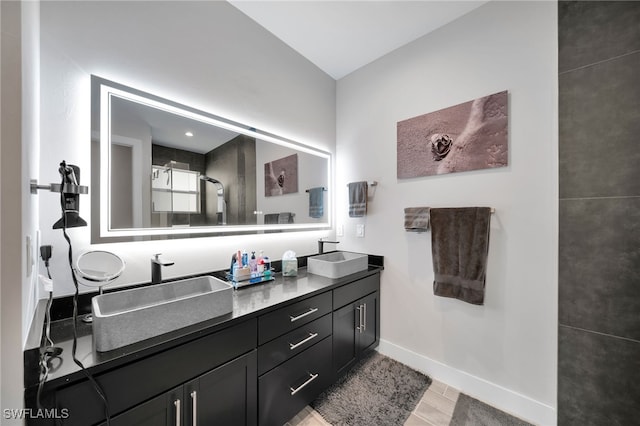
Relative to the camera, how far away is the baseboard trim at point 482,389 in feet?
4.76

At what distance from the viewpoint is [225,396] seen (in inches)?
41.4

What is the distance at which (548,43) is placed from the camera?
1.44m

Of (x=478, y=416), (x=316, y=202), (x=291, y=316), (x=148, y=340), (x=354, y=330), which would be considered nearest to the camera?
(x=148, y=340)

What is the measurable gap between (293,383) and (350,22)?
257 centimetres

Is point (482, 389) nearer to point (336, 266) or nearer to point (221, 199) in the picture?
point (336, 266)

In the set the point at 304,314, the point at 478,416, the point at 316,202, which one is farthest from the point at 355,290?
the point at 478,416

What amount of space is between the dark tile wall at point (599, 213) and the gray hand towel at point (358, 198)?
1321mm

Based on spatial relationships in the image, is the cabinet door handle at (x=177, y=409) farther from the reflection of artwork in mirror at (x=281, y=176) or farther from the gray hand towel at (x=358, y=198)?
the gray hand towel at (x=358, y=198)


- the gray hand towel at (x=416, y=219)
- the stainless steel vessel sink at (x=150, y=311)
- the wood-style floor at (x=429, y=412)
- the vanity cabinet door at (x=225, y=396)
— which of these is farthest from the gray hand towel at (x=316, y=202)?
the wood-style floor at (x=429, y=412)

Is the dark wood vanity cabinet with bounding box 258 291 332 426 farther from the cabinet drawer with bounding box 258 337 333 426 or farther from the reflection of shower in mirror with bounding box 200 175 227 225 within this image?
the reflection of shower in mirror with bounding box 200 175 227 225

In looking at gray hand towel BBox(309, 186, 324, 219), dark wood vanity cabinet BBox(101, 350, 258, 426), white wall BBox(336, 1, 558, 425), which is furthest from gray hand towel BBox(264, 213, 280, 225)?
dark wood vanity cabinet BBox(101, 350, 258, 426)

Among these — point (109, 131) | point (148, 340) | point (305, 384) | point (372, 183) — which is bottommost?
point (305, 384)

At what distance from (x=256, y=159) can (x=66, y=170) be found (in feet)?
3.81

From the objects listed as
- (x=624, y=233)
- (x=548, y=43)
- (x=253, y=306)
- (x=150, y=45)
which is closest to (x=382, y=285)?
(x=253, y=306)
